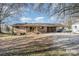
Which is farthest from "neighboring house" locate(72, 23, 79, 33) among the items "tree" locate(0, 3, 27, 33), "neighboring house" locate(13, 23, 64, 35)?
"tree" locate(0, 3, 27, 33)

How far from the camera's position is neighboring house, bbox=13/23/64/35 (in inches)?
48.2

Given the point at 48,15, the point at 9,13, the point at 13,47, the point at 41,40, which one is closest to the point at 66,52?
the point at 41,40

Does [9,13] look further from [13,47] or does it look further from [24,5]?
[13,47]

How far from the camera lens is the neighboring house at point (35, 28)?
4.01ft

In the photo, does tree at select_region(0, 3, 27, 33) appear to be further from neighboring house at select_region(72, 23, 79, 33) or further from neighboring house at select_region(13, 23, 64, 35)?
neighboring house at select_region(72, 23, 79, 33)

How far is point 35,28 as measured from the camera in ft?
4.06

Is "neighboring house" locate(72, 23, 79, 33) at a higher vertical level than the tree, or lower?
lower

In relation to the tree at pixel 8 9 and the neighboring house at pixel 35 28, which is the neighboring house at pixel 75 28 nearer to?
the neighboring house at pixel 35 28

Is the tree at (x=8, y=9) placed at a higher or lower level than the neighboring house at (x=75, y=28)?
higher

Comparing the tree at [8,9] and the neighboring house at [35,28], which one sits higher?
the tree at [8,9]

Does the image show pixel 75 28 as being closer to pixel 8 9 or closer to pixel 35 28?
pixel 35 28

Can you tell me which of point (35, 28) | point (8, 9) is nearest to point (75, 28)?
point (35, 28)

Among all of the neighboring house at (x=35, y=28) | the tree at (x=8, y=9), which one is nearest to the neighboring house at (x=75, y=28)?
the neighboring house at (x=35, y=28)

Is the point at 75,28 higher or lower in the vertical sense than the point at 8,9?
lower
